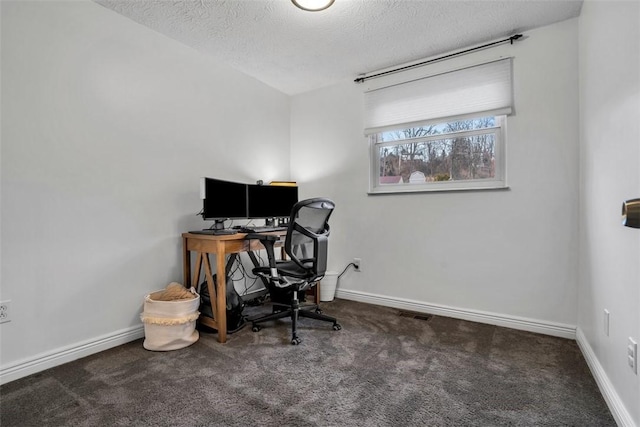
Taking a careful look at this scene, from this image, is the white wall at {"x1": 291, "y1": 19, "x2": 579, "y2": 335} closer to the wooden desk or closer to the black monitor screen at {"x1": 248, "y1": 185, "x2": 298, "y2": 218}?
the black monitor screen at {"x1": 248, "y1": 185, "x2": 298, "y2": 218}

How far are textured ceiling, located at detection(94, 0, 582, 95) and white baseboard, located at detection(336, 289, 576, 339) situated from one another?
226cm

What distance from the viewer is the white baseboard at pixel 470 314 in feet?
7.59

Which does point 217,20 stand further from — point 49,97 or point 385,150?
point 385,150

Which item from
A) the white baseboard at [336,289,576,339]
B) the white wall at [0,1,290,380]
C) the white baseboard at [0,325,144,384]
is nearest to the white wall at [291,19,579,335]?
the white baseboard at [336,289,576,339]

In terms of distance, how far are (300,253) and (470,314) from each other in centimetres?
155

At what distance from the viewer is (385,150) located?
3.20 m

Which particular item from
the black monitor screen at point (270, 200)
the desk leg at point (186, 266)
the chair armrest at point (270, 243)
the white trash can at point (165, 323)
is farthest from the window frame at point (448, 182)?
the white trash can at point (165, 323)

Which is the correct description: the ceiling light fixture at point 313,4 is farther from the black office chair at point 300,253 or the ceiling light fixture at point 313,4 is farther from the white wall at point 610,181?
the white wall at point 610,181

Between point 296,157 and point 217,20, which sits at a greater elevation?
point 217,20

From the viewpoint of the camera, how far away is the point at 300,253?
2.43 m

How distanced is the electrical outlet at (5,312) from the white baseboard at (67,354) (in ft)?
0.83

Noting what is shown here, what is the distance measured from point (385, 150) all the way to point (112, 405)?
9.36ft

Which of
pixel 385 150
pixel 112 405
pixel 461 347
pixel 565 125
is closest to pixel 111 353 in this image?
pixel 112 405

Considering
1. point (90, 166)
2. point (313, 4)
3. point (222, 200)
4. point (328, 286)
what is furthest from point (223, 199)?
point (313, 4)
